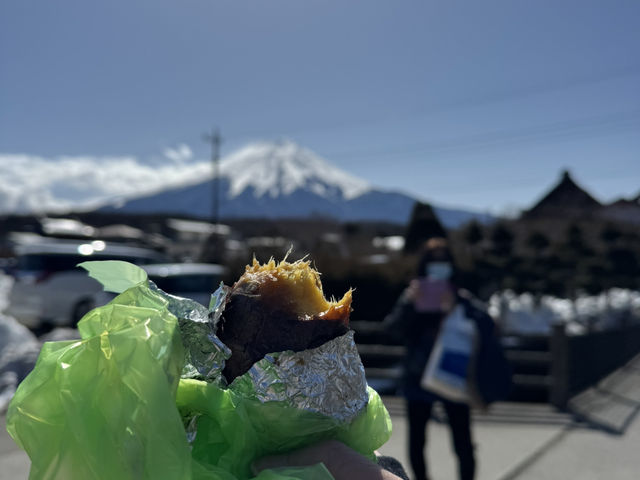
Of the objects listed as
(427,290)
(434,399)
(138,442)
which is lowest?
(434,399)

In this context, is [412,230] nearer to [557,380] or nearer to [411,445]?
[557,380]

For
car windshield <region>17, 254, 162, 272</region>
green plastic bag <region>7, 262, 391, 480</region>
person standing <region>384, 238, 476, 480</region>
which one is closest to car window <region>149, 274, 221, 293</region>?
car windshield <region>17, 254, 162, 272</region>

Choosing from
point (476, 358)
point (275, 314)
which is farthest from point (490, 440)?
point (275, 314)

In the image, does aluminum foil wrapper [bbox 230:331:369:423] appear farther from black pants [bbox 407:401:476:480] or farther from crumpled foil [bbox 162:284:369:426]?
black pants [bbox 407:401:476:480]

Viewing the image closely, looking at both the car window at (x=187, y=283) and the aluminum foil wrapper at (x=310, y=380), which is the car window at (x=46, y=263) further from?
the aluminum foil wrapper at (x=310, y=380)

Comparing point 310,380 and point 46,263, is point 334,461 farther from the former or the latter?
point 46,263

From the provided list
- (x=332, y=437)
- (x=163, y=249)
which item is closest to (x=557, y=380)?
(x=332, y=437)
